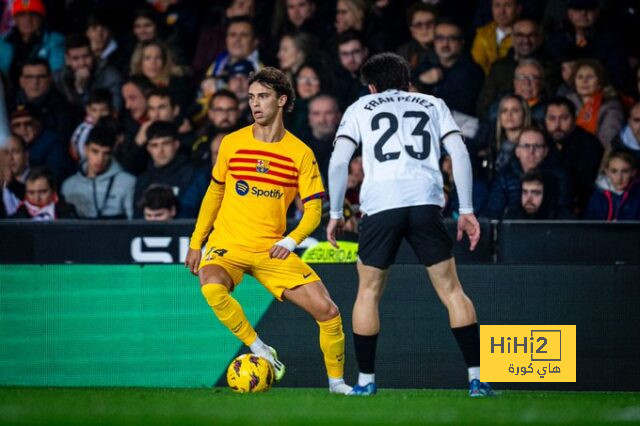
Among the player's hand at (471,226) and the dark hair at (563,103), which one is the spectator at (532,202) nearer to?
the dark hair at (563,103)

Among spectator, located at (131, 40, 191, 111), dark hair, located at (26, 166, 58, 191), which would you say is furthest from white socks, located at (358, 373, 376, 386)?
Result: spectator, located at (131, 40, 191, 111)

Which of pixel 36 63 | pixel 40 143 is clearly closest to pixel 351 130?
pixel 40 143

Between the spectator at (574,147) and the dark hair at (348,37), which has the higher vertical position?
the dark hair at (348,37)

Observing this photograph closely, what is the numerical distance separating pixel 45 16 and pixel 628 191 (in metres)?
7.14

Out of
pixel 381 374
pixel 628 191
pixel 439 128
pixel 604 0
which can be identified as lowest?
pixel 381 374

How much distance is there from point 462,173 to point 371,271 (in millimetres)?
818

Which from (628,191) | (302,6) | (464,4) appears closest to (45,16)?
(302,6)

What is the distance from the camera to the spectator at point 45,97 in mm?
14539

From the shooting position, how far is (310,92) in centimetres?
1340

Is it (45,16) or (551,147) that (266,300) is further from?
(45,16)

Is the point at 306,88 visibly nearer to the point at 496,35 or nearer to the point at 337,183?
the point at 496,35

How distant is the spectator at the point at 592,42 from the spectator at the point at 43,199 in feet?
16.1

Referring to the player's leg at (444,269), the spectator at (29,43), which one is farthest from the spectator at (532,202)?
the spectator at (29,43)

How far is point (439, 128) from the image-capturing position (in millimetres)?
8594
